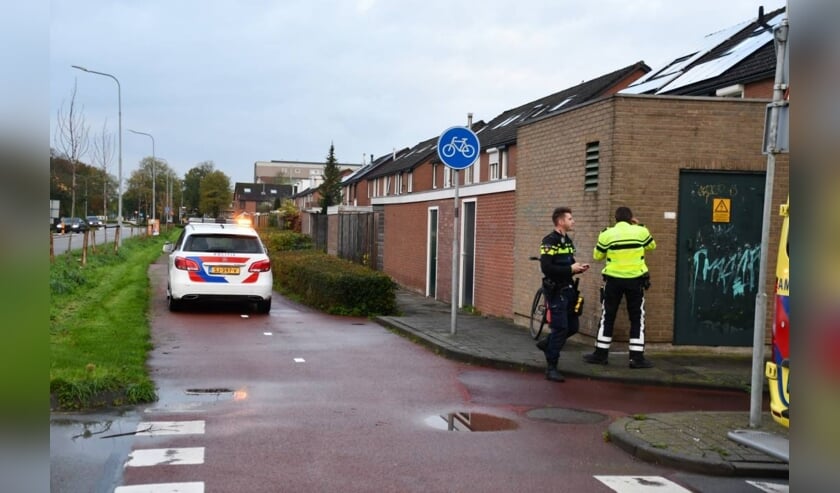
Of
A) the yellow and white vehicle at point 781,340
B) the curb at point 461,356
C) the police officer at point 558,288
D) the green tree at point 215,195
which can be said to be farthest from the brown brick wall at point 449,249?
the green tree at point 215,195

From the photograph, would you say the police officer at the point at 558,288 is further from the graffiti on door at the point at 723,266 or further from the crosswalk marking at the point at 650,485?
the crosswalk marking at the point at 650,485

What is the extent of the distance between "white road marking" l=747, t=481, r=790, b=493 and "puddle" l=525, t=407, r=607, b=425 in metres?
1.77

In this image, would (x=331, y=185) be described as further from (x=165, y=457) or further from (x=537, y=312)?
(x=165, y=457)

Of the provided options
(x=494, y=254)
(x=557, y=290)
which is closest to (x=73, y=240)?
(x=494, y=254)

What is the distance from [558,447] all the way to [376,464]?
4.92 ft

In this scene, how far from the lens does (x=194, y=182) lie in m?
124

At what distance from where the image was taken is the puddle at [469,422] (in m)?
6.67

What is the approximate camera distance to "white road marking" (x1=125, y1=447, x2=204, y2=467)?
5.37m

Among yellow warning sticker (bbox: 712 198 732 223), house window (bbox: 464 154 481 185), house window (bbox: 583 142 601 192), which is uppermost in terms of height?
house window (bbox: 464 154 481 185)

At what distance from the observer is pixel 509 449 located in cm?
600

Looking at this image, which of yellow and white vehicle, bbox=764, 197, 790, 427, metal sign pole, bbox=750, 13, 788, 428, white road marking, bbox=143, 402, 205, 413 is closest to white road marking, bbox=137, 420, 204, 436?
white road marking, bbox=143, 402, 205, 413

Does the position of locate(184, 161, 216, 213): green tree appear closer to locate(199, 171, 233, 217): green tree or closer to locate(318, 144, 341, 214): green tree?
locate(199, 171, 233, 217): green tree
